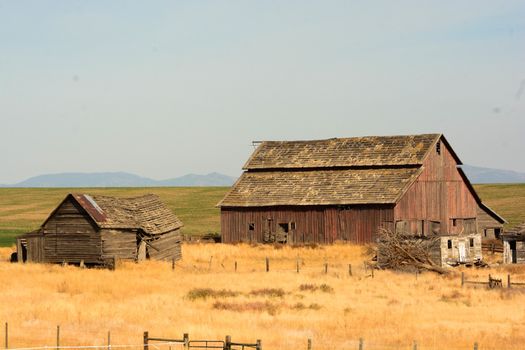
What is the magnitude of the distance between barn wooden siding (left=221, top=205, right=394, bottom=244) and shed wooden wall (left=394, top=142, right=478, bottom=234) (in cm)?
203

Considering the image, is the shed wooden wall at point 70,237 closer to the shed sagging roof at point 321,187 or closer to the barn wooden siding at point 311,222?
the shed sagging roof at point 321,187

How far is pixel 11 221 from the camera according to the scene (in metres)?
100

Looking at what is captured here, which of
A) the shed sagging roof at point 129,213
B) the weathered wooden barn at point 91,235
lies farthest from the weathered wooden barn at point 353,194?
the weathered wooden barn at point 91,235

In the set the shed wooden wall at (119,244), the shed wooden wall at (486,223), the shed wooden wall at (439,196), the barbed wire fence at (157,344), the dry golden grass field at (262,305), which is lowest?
the barbed wire fence at (157,344)

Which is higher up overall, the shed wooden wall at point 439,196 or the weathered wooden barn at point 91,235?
the shed wooden wall at point 439,196

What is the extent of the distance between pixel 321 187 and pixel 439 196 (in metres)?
7.88

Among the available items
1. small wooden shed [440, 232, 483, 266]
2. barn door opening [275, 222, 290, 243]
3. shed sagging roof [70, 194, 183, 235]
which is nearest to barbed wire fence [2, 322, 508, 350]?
shed sagging roof [70, 194, 183, 235]

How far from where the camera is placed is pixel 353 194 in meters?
62.2

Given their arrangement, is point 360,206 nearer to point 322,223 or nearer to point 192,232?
point 322,223

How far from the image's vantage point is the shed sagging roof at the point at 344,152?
64.1 m

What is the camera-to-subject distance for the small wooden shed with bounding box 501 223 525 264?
181 feet

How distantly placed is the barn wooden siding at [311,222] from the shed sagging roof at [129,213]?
8.83 m

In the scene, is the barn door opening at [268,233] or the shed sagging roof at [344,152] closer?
the shed sagging roof at [344,152]

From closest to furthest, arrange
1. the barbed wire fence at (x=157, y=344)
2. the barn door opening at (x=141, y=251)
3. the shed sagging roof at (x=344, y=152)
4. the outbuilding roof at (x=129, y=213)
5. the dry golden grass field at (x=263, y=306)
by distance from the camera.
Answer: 1. the barbed wire fence at (x=157, y=344)
2. the dry golden grass field at (x=263, y=306)
3. the outbuilding roof at (x=129, y=213)
4. the barn door opening at (x=141, y=251)
5. the shed sagging roof at (x=344, y=152)
